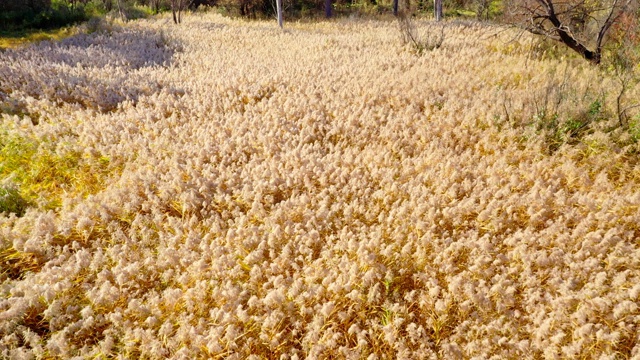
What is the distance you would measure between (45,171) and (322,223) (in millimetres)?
3851

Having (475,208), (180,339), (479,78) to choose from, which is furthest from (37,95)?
(479,78)

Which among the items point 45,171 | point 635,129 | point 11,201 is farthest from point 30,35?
point 635,129

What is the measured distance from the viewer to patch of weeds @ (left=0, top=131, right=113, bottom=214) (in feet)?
14.6

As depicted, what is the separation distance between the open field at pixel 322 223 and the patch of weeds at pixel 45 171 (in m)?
0.03

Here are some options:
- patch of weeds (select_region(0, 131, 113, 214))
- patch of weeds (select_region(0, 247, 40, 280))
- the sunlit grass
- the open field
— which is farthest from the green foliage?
patch of weeds (select_region(0, 247, 40, 280))

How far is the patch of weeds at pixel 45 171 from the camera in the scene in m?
4.44

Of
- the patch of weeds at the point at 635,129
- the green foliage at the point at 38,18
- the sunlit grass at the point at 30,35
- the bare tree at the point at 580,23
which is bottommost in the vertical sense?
the patch of weeds at the point at 635,129

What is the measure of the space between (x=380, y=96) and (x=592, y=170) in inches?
131

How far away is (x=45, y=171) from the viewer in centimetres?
496

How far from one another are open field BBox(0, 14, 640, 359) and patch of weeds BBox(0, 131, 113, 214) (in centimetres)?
3

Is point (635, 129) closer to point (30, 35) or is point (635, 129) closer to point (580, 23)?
point (580, 23)

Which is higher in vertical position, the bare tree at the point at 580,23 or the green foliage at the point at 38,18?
the green foliage at the point at 38,18

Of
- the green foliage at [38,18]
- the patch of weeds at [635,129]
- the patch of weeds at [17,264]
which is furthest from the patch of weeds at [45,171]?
the green foliage at [38,18]

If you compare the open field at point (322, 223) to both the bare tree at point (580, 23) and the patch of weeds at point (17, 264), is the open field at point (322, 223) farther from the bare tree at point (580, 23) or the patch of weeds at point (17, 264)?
the bare tree at point (580, 23)
